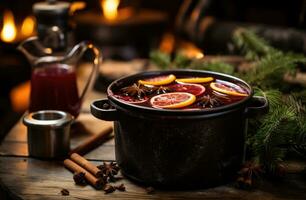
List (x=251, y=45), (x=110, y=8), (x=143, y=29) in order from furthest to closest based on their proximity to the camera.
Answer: (x=110, y=8) < (x=143, y=29) < (x=251, y=45)

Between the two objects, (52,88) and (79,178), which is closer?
(79,178)

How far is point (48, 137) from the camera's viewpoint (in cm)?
200

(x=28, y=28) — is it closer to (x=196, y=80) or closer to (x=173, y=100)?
(x=196, y=80)

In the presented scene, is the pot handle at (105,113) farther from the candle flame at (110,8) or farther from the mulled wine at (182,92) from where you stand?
the candle flame at (110,8)

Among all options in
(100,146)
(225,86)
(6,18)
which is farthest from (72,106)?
(6,18)

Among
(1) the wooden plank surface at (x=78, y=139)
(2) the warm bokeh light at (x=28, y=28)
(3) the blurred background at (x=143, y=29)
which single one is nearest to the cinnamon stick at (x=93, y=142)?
(1) the wooden plank surface at (x=78, y=139)

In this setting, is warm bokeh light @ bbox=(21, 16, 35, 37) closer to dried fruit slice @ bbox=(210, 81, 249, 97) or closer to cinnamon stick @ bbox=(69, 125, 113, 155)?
cinnamon stick @ bbox=(69, 125, 113, 155)

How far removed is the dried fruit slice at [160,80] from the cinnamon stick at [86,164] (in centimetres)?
37

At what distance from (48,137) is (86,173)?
254 mm

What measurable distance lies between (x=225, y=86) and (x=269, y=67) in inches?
14.6

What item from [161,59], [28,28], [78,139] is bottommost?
[28,28]

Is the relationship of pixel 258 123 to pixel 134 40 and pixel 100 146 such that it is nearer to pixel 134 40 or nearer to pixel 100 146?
pixel 100 146

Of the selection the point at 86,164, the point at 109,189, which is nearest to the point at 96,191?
the point at 109,189

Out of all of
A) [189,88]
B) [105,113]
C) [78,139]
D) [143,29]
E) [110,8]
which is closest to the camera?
[105,113]
